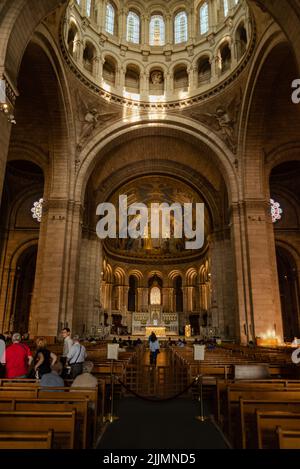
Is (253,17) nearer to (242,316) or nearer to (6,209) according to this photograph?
(242,316)

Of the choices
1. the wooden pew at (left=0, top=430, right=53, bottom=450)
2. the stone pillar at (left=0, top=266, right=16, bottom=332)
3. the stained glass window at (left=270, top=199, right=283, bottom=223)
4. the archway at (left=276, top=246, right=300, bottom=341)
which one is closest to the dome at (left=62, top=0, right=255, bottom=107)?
the stained glass window at (left=270, top=199, right=283, bottom=223)

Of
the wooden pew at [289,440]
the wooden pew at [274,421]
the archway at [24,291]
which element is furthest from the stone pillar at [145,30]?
the wooden pew at [289,440]

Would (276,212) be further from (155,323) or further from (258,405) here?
(258,405)

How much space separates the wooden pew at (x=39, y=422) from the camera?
3.02 metres

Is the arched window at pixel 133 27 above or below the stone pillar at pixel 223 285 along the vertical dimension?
above

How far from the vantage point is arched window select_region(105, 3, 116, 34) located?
22.1 metres

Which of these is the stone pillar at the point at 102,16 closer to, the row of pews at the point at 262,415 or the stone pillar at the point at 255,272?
the stone pillar at the point at 255,272

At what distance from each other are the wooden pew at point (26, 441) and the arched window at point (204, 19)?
25.8 metres

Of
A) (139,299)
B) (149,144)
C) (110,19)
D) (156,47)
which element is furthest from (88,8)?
(139,299)

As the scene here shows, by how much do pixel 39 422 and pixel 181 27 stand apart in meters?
26.9

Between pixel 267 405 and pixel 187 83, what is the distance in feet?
74.3
